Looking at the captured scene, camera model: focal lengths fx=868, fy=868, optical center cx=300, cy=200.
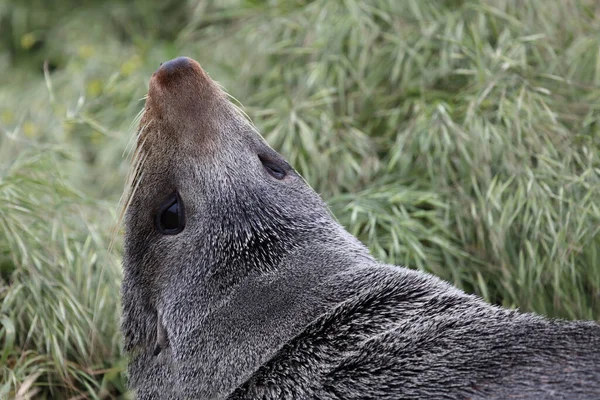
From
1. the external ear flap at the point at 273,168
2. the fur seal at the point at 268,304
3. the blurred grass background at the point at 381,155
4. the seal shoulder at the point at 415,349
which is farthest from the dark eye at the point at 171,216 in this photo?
the blurred grass background at the point at 381,155

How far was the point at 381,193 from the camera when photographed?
387 cm

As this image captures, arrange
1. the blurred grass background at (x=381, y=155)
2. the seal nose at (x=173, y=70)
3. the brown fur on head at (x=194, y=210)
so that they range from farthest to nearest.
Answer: the blurred grass background at (x=381, y=155), the seal nose at (x=173, y=70), the brown fur on head at (x=194, y=210)

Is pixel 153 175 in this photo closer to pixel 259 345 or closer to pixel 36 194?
pixel 259 345

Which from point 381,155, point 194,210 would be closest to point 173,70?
point 194,210

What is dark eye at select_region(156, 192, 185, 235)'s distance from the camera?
2631 millimetres

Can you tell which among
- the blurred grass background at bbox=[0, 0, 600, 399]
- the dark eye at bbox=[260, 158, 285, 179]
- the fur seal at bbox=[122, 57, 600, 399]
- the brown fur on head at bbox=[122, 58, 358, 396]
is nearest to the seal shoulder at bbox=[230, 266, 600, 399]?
the fur seal at bbox=[122, 57, 600, 399]

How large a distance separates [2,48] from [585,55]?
421 cm

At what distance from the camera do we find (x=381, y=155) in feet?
14.0

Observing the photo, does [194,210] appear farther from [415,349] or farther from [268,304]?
[415,349]

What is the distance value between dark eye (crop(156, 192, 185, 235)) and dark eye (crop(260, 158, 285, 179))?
0.30 meters

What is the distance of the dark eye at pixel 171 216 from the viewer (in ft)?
8.63

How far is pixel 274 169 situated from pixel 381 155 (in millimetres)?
1582

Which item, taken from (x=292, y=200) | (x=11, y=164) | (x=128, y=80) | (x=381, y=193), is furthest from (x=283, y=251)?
(x=128, y=80)

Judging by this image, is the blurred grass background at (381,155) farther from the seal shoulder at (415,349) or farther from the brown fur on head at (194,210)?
the seal shoulder at (415,349)
